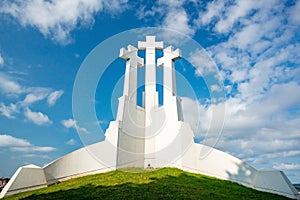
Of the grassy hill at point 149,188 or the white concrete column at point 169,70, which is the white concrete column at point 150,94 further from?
the grassy hill at point 149,188

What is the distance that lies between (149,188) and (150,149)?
614 centimetres

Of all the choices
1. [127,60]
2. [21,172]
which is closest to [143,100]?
[127,60]

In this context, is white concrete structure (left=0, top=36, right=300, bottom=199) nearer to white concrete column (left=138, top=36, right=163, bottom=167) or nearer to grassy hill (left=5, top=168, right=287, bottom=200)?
white concrete column (left=138, top=36, right=163, bottom=167)

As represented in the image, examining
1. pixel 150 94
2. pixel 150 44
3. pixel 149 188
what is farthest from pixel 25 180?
pixel 150 44

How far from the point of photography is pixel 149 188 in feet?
33.1

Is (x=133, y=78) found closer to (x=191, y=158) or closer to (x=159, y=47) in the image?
(x=159, y=47)

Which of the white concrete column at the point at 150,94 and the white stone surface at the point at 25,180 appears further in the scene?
the white concrete column at the point at 150,94

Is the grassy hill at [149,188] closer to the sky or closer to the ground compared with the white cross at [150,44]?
closer to the ground

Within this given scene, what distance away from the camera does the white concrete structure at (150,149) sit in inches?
488

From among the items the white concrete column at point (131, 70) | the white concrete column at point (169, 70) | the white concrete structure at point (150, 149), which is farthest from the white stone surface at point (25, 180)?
the white concrete column at point (169, 70)

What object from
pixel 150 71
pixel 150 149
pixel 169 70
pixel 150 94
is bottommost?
pixel 150 149

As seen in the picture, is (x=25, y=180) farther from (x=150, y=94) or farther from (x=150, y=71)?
(x=150, y=71)

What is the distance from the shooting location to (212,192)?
10.2 m

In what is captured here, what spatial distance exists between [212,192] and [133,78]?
9622mm
